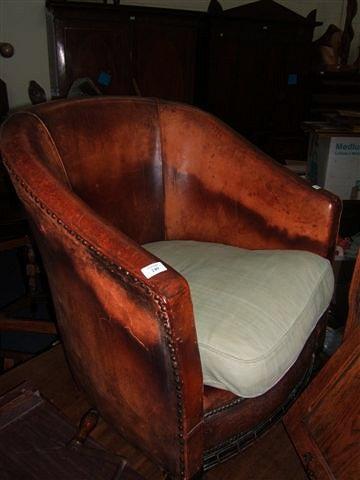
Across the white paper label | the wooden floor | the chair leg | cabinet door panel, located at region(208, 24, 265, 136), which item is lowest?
the wooden floor

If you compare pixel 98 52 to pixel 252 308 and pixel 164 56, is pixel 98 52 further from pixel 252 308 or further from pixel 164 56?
pixel 252 308

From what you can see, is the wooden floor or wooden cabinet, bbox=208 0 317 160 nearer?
the wooden floor

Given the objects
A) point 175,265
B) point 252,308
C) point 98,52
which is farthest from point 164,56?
point 252,308

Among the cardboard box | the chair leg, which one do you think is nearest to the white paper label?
the chair leg

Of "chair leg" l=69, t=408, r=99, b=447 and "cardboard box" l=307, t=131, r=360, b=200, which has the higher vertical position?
"cardboard box" l=307, t=131, r=360, b=200

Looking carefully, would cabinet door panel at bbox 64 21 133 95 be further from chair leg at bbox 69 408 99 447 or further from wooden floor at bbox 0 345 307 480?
chair leg at bbox 69 408 99 447

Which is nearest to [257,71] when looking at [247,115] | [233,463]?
[247,115]

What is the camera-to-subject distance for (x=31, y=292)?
1.72 metres

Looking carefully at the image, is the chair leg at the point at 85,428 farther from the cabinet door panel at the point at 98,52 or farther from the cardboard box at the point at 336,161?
the cabinet door panel at the point at 98,52

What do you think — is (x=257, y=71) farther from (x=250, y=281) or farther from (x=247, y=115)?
(x=250, y=281)

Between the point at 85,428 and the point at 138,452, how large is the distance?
0.50ft

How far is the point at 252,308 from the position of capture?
843 millimetres

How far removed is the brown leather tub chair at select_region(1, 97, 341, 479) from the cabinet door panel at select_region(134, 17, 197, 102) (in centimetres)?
159

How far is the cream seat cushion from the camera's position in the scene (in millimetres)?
775
